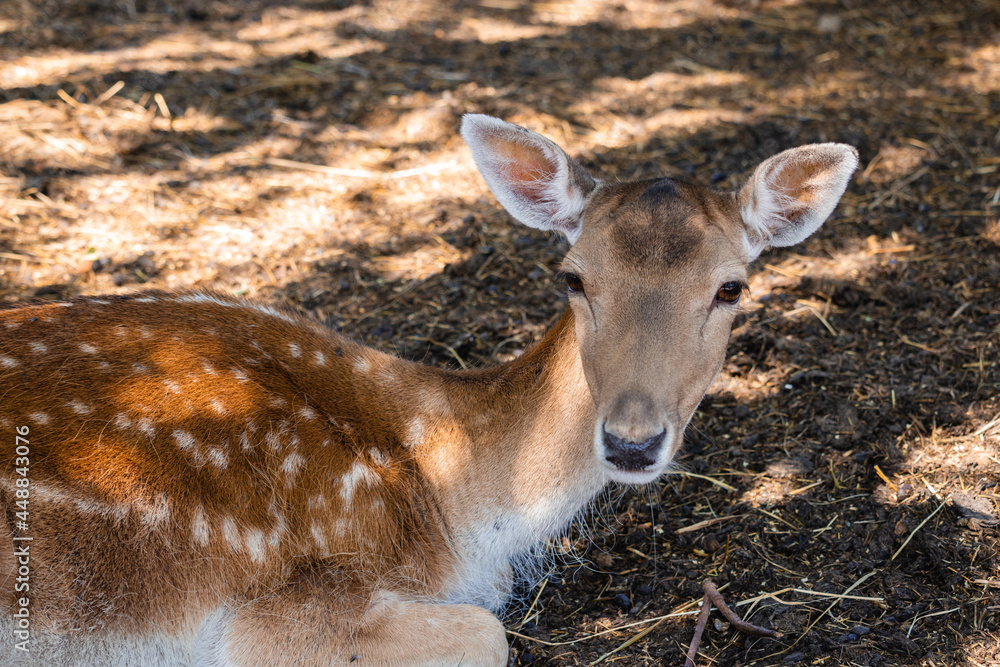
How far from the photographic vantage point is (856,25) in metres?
7.11

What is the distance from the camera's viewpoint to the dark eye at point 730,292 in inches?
106

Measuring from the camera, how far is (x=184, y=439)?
8.72ft

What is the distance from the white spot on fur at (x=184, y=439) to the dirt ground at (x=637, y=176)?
1355 mm

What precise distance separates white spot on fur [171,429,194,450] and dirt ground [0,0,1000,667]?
1355 millimetres

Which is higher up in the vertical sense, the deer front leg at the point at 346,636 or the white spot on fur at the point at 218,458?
the white spot on fur at the point at 218,458

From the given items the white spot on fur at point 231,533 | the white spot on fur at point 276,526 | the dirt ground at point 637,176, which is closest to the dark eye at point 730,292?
the dirt ground at point 637,176

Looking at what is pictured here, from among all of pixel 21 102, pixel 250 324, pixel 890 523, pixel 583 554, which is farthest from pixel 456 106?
pixel 890 523

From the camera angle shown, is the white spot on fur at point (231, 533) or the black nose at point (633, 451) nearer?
the black nose at point (633, 451)

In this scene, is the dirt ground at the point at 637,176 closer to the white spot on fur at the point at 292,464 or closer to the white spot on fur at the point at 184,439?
the white spot on fur at the point at 292,464

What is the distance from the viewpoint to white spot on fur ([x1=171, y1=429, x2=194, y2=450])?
2650mm

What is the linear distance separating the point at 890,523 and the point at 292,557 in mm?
2201

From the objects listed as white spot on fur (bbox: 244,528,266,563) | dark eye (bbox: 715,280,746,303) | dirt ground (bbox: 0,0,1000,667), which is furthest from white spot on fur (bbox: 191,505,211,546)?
dark eye (bbox: 715,280,746,303)

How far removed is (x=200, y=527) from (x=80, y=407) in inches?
21.4

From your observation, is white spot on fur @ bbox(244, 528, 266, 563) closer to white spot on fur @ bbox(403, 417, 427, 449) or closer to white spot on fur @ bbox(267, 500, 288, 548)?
white spot on fur @ bbox(267, 500, 288, 548)
